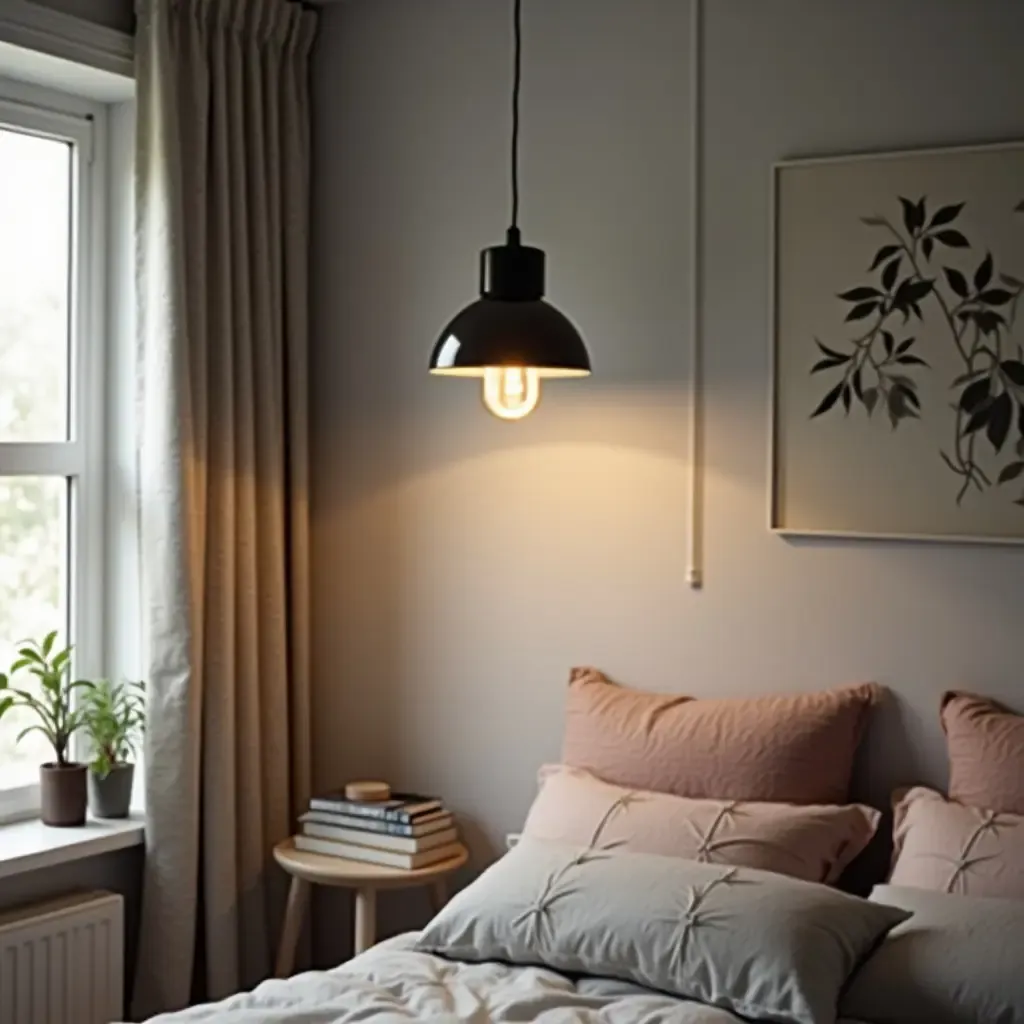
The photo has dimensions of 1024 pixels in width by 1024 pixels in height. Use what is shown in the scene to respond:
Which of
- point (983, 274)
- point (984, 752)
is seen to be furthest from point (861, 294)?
point (984, 752)

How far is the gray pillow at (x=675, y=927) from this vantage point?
2549mm

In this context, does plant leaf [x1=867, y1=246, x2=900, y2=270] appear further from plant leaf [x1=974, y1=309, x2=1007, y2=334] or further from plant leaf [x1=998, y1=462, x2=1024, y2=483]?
plant leaf [x1=998, y1=462, x2=1024, y2=483]

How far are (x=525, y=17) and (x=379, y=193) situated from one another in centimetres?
54

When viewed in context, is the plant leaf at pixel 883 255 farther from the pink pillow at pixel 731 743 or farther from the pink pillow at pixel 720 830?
the pink pillow at pixel 720 830

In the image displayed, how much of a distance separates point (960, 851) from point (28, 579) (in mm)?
2073

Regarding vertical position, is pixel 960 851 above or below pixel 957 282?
below

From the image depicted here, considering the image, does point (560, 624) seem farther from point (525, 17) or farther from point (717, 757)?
point (525, 17)

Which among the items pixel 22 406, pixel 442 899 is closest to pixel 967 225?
pixel 442 899

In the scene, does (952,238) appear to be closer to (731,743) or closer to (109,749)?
(731,743)

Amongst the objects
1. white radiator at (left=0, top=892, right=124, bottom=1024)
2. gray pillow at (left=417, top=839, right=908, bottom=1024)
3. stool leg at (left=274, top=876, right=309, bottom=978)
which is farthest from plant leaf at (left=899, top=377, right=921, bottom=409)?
white radiator at (left=0, top=892, right=124, bottom=1024)

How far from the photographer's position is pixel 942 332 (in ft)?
10.3

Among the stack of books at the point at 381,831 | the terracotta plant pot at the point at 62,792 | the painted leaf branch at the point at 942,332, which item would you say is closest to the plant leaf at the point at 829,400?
the painted leaf branch at the point at 942,332

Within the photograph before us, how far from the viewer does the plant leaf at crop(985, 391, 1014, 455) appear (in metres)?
3.07

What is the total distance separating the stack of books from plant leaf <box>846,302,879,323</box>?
4.56 ft
